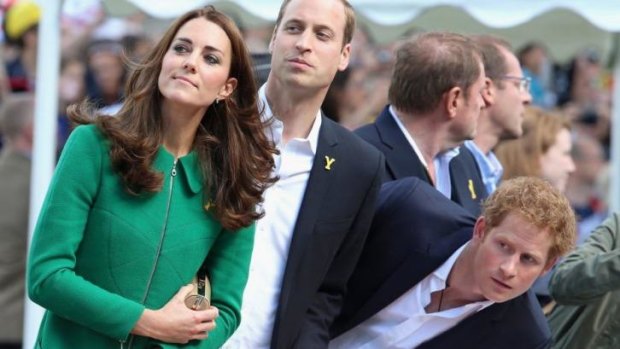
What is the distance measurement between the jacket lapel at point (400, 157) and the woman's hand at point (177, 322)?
1.41m

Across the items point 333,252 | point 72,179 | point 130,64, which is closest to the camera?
point 72,179

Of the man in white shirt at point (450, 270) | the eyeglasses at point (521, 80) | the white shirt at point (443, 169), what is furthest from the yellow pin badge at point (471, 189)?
the eyeglasses at point (521, 80)

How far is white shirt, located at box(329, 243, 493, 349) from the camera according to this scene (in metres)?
4.41

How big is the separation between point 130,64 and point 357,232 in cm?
96

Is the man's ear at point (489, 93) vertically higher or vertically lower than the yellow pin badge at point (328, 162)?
lower

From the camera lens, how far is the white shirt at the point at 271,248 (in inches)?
163

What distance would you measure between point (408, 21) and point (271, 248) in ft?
13.4

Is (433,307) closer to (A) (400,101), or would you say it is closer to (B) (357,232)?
(B) (357,232)

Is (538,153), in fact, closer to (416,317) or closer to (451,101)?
(451,101)

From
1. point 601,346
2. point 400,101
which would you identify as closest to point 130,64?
point 400,101

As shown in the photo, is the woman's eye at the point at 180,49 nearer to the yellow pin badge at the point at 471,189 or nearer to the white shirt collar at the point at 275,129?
the white shirt collar at the point at 275,129

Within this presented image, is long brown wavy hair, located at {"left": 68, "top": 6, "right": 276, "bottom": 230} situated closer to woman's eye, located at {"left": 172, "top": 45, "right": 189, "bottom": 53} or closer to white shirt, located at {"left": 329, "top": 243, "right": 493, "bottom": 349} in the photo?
woman's eye, located at {"left": 172, "top": 45, "right": 189, "bottom": 53}

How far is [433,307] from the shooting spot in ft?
14.6

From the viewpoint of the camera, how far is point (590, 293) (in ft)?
14.8
